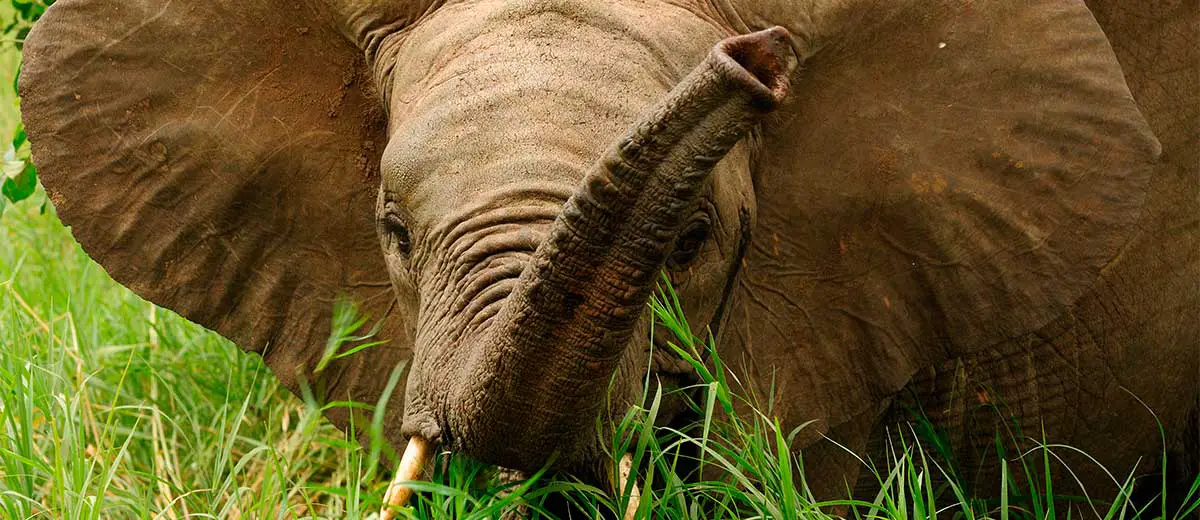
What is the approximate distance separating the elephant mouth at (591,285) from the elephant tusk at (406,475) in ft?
0.05

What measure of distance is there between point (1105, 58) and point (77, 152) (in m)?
2.03

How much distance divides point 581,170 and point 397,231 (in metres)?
0.46

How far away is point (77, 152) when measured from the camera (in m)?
3.62

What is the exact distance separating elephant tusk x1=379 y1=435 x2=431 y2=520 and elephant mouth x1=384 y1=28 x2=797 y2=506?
2 centimetres

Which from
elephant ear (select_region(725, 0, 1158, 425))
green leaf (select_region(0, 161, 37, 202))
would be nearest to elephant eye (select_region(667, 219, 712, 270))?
elephant ear (select_region(725, 0, 1158, 425))

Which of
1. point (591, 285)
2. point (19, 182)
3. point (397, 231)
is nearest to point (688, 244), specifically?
point (397, 231)

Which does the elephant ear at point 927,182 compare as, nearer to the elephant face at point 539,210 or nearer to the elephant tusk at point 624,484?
the elephant face at point 539,210

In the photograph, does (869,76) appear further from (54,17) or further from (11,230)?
(11,230)

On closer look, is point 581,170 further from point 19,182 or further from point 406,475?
point 19,182

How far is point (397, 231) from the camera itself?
3.22 metres

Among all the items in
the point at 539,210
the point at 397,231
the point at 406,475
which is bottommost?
the point at 406,475

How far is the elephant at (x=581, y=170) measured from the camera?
301 cm

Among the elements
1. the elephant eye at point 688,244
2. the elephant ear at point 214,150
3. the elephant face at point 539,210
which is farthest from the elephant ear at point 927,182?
the elephant ear at point 214,150

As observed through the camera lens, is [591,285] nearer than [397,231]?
Yes
